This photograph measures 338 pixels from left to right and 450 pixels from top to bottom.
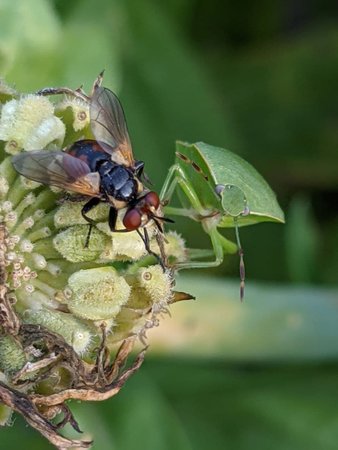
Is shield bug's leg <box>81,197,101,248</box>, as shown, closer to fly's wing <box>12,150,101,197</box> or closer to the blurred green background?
fly's wing <box>12,150,101,197</box>

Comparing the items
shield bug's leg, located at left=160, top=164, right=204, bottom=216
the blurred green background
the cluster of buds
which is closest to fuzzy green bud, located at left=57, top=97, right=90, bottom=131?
the cluster of buds

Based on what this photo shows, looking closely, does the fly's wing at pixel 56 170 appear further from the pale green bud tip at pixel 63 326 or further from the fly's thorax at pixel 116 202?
the pale green bud tip at pixel 63 326

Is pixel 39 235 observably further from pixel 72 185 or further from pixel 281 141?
pixel 281 141

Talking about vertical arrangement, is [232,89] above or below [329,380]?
above

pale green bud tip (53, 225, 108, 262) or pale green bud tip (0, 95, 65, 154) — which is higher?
pale green bud tip (0, 95, 65, 154)

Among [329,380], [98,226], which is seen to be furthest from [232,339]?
[98,226]

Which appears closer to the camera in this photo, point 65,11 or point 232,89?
point 65,11

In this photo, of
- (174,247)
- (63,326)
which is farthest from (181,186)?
(63,326)
